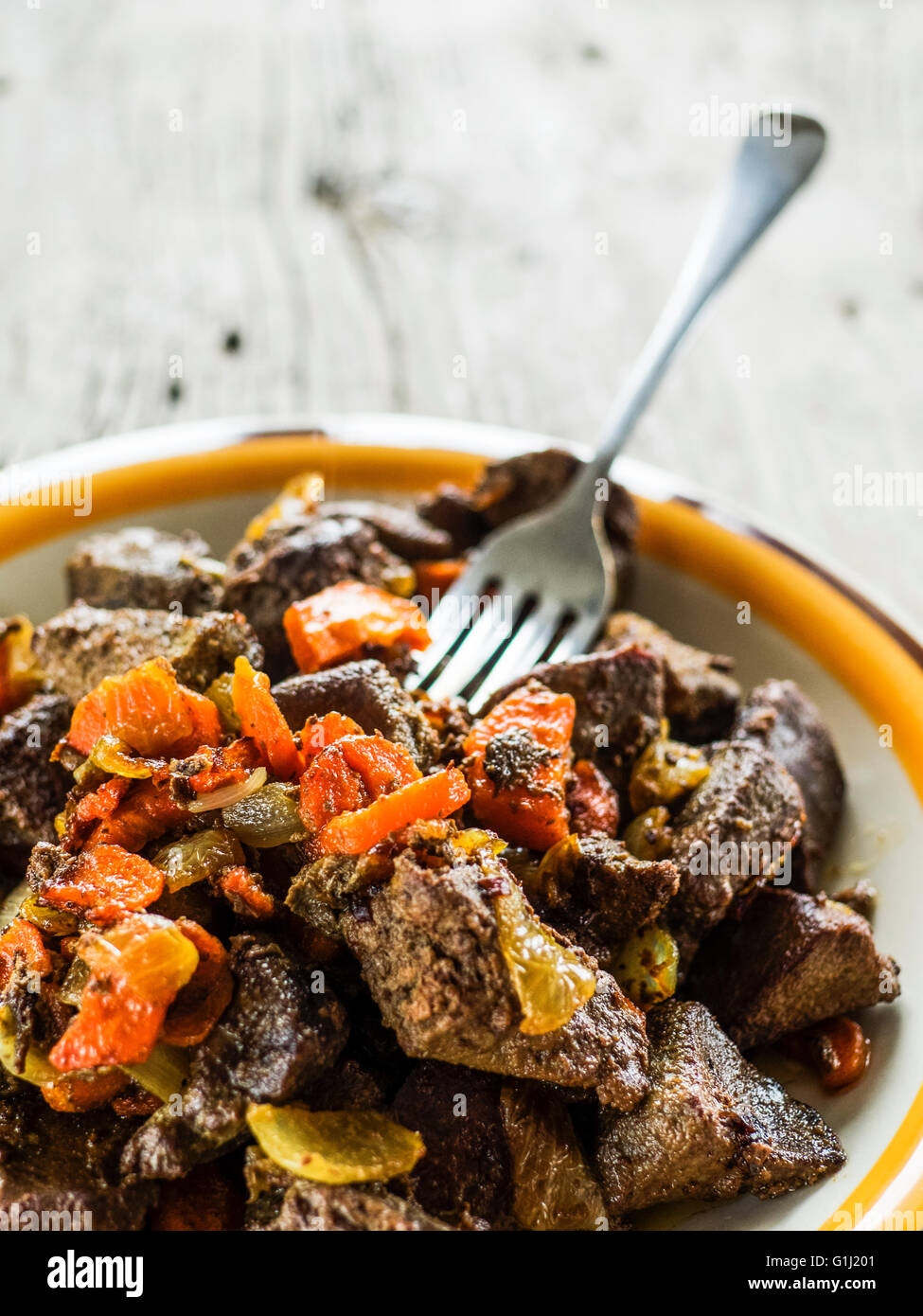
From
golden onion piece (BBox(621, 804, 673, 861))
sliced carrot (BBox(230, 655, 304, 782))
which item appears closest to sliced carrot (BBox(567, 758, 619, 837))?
golden onion piece (BBox(621, 804, 673, 861))

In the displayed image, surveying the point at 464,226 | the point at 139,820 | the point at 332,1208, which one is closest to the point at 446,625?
the point at 139,820

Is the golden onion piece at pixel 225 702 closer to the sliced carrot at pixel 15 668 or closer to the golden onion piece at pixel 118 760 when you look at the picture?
the golden onion piece at pixel 118 760

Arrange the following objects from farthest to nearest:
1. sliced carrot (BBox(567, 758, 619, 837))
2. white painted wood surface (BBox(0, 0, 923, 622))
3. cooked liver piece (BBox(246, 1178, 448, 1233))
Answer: white painted wood surface (BBox(0, 0, 923, 622)) < sliced carrot (BBox(567, 758, 619, 837)) < cooked liver piece (BBox(246, 1178, 448, 1233))

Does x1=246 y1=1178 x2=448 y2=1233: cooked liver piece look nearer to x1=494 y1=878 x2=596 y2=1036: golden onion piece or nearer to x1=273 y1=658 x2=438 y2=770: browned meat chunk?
x1=494 y1=878 x2=596 y2=1036: golden onion piece

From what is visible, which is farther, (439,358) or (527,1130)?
(439,358)
